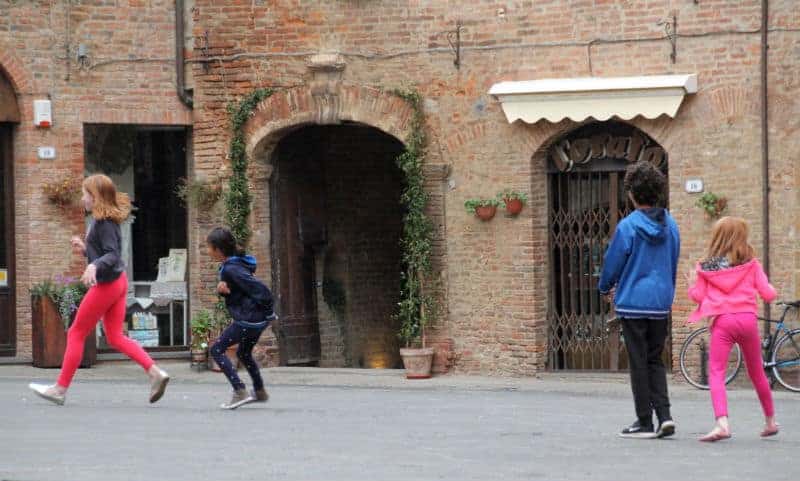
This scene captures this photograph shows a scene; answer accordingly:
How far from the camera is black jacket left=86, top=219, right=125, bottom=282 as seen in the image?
1182cm

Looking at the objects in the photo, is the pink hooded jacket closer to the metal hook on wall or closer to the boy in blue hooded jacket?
the boy in blue hooded jacket

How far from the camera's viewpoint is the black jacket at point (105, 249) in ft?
38.8

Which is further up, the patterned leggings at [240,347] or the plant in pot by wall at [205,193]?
the plant in pot by wall at [205,193]

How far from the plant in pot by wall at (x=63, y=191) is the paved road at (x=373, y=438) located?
3.18 meters

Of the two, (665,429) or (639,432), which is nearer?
(665,429)

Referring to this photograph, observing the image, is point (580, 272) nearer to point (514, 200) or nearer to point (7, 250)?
point (514, 200)

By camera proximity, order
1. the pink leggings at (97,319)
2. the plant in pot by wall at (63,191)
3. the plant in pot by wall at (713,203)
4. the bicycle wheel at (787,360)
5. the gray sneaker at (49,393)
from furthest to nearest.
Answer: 1. the plant in pot by wall at (63,191)
2. the plant in pot by wall at (713,203)
3. the bicycle wheel at (787,360)
4. the gray sneaker at (49,393)
5. the pink leggings at (97,319)

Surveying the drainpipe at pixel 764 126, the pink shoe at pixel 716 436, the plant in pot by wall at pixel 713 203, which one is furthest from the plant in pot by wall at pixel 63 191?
the pink shoe at pixel 716 436

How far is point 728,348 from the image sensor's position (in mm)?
10555

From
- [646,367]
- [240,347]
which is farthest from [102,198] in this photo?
[646,367]

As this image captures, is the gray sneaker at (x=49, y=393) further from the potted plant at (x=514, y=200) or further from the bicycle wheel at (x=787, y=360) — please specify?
the bicycle wheel at (x=787, y=360)

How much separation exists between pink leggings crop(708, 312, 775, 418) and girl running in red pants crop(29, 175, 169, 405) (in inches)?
163

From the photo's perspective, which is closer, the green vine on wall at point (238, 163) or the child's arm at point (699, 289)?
the child's arm at point (699, 289)

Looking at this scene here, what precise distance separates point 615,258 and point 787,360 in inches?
220
